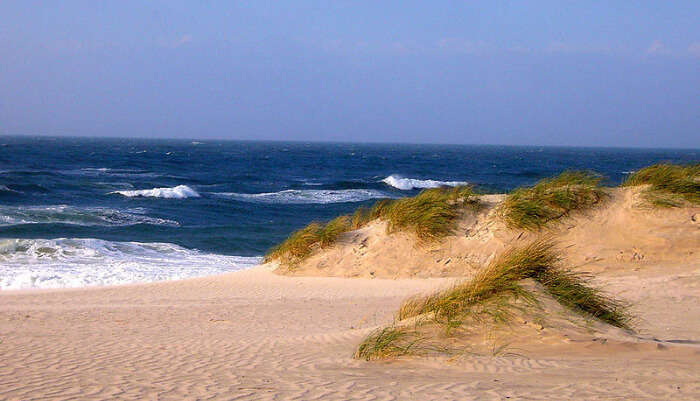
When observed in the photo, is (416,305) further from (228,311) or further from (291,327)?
(228,311)

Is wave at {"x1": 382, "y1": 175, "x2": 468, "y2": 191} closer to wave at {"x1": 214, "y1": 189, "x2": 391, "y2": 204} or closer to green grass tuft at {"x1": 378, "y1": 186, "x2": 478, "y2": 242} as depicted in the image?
wave at {"x1": 214, "y1": 189, "x2": 391, "y2": 204}

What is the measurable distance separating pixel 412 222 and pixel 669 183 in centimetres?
555

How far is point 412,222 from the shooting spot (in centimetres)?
1484

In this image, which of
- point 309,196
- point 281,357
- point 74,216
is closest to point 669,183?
point 281,357

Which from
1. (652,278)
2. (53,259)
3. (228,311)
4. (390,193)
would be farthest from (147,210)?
(652,278)

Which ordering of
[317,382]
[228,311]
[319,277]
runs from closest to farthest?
[317,382] → [228,311] → [319,277]

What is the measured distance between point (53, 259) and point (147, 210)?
40.0ft

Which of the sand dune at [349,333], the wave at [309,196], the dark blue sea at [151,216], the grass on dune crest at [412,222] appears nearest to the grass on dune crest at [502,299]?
the sand dune at [349,333]

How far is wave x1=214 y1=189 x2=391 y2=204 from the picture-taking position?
3550 cm

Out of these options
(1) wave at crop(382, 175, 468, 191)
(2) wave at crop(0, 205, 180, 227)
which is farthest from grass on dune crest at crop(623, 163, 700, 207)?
(1) wave at crop(382, 175, 468, 191)

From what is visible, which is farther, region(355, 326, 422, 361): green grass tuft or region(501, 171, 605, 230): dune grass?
region(501, 171, 605, 230): dune grass

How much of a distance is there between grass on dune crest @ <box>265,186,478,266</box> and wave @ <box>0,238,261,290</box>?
2.41m

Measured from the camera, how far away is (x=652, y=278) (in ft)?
41.2

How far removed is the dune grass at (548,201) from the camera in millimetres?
14500
